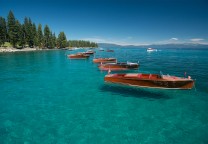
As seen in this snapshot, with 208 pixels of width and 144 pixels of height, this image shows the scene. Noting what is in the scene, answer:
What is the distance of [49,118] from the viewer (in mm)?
13422

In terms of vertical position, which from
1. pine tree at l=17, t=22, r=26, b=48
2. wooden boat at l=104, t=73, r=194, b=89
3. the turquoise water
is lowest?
the turquoise water

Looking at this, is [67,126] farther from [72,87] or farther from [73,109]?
[72,87]

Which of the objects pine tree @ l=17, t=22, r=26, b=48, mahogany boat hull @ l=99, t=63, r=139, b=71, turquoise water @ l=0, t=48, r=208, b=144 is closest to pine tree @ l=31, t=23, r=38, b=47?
pine tree @ l=17, t=22, r=26, b=48

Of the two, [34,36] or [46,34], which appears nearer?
[34,36]

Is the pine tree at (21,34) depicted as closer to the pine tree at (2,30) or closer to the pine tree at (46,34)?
the pine tree at (2,30)

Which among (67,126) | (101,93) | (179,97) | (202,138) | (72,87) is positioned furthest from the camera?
(72,87)

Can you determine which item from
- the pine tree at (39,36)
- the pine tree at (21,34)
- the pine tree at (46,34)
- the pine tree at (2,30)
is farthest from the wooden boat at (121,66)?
the pine tree at (46,34)

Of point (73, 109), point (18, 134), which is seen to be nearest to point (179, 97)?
point (73, 109)

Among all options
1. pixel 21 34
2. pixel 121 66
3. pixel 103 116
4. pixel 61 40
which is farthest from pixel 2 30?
pixel 103 116

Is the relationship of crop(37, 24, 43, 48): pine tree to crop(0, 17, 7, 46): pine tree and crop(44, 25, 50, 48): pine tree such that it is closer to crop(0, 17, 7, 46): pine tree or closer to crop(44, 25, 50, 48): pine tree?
crop(44, 25, 50, 48): pine tree

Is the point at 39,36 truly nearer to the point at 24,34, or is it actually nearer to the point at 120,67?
the point at 24,34

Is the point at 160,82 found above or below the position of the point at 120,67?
below

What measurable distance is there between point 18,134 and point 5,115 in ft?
13.1

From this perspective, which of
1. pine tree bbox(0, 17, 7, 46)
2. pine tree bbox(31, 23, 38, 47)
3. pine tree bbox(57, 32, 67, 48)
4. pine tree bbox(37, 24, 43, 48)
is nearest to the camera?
pine tree bbox(0, 17, 7, 46)
